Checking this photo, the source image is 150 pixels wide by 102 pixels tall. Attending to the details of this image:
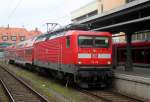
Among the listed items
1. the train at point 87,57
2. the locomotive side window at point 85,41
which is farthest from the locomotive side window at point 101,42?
the locomotive side window at point 85,41

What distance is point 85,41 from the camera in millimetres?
18953

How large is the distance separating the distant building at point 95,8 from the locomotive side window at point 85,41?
119ft

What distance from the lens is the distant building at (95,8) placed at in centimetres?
5816

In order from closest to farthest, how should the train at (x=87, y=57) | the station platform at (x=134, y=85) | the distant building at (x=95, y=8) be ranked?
the station platform at (x=134, y=85)
the train at (x=87, y=57)
the distant building at (x=95, y=8)

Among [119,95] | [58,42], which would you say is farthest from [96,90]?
[58,42]

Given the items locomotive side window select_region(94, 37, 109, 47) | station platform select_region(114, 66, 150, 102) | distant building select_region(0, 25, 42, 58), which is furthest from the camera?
distant building select_region(0, 25, 42, 58)

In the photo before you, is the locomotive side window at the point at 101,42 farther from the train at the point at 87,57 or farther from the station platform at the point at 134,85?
the station platform at the point at 134,85

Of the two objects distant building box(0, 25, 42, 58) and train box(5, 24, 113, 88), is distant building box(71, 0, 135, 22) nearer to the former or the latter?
distant building box(0, 25, 42, 58)

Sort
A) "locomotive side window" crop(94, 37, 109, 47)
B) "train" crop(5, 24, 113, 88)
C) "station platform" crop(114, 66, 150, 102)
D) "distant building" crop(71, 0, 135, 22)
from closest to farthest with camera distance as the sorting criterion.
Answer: "station platform" crop(114, 66, 150, 102), "train" crop(5, 24, 113, 88), "locomotive side window" crop(94, 37, 109, 47), "distant building" crop(71, 0, 135, 22)

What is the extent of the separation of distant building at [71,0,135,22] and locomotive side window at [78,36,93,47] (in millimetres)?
36143

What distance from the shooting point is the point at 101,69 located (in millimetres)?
18812

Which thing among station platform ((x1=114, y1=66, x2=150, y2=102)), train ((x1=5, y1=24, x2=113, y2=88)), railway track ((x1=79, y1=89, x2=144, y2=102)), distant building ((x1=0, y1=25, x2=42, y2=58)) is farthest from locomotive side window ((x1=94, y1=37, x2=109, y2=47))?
distant building ((x1=0, y1=25, x2=42, y2=58))

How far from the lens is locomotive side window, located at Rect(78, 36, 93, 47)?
18.8 m

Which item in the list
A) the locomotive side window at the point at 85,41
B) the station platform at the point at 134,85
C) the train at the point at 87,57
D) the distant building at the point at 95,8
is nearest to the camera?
the station platform at the point at 134,85
